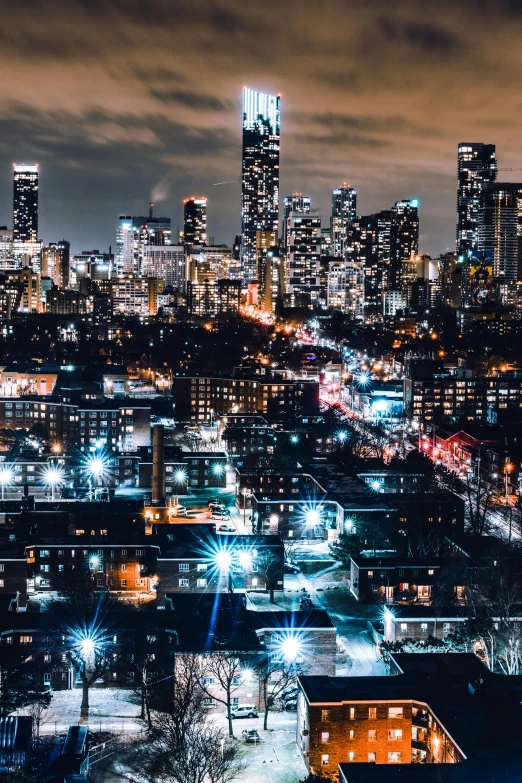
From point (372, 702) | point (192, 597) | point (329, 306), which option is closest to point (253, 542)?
point (192, 597)

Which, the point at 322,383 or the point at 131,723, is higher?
the point at 322,383

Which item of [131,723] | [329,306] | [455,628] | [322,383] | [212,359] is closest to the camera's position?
[131,723]

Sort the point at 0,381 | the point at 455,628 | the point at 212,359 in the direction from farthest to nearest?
the point at 212,359 < the point at 0,381 < the point at 455,628

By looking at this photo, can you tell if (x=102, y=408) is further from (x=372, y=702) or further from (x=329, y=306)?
(x=329, y=306)

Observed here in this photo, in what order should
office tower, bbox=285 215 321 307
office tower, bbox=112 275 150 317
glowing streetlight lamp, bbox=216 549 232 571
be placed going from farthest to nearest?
office tower, bbox=285 215 321 307 → office tower, bbox=112 275 150 317 → glowing streetlight lamp, bbox=216 549 232 571

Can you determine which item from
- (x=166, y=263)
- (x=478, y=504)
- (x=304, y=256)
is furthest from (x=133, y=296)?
(x=478, y=504)

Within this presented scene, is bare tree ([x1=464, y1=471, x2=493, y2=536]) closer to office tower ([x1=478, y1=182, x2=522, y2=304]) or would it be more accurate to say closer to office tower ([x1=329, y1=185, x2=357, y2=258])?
office tower ([x1=478, y1=182, x2=522, y2=304])

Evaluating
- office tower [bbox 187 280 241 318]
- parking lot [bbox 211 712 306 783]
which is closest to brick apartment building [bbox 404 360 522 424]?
parking lot [bbox 211 712 306 783]
